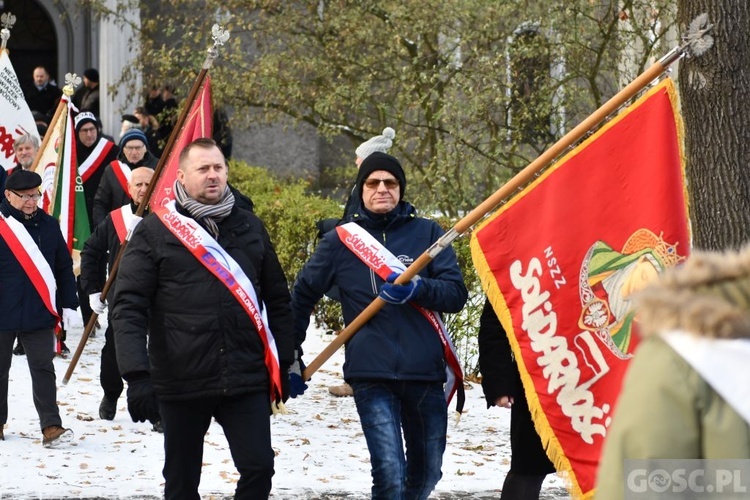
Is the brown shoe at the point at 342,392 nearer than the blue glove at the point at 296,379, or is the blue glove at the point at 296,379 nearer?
the blue glove at the point at 296,379

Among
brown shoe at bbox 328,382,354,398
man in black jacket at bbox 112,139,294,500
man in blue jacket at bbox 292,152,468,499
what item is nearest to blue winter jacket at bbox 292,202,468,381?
man in blue jacket at bbox 292,152,468,499

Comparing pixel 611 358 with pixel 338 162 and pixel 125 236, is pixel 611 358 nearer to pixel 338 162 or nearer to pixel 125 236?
pixel 125 236

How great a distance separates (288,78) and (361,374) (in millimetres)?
8851

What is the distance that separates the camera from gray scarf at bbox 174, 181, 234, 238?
18.9 feet

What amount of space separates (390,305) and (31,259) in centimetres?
335

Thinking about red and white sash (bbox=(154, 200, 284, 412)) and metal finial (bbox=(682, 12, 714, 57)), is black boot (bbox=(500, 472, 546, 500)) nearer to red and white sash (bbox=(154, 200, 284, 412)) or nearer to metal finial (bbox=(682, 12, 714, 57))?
red and white sash (bbox=(154, 200, 284, 412))

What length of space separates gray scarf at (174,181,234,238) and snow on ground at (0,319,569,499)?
82.0 inches

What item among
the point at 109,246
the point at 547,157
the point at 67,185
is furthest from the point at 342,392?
the point at 547,157

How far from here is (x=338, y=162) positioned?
25734 mm

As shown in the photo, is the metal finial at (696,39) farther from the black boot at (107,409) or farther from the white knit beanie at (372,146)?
the black boot at (107,409)

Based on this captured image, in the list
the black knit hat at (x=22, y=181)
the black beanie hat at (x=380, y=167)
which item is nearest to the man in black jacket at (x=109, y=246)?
the black knit hat at (x=22, y=181)

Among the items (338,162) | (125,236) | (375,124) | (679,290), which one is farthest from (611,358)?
(338,162)

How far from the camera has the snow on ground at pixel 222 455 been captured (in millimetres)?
7555

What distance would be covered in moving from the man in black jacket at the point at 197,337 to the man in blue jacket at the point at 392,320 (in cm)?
41
